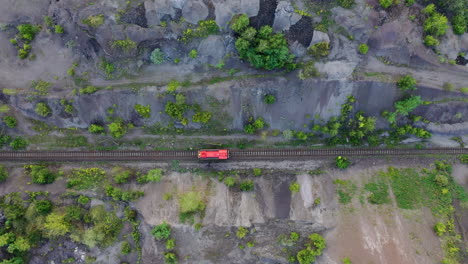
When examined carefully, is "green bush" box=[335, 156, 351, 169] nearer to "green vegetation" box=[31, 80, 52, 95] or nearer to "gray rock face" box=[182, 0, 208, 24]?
"gray rock face" box=[182, 0, 208, 24]

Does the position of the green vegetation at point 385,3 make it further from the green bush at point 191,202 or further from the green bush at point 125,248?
the green bush at point 125,248

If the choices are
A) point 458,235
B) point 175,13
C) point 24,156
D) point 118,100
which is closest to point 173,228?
point 118,100

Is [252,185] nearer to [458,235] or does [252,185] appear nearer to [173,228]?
[173,228]

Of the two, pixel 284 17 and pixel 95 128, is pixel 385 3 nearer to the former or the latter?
pixel 284 17

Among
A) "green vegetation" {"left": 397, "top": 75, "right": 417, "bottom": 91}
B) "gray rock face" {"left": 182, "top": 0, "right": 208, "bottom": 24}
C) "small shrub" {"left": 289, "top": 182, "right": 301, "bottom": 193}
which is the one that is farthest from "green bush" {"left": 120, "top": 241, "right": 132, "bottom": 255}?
"green vegetation" {"left": 397, "top": 75, "right": 417, "bottom": 91}

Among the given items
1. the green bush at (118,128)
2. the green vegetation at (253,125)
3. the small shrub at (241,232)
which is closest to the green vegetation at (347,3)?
the green vegetation at (253,125)

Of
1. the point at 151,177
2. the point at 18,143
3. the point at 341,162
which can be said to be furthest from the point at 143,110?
the point at 341,162
